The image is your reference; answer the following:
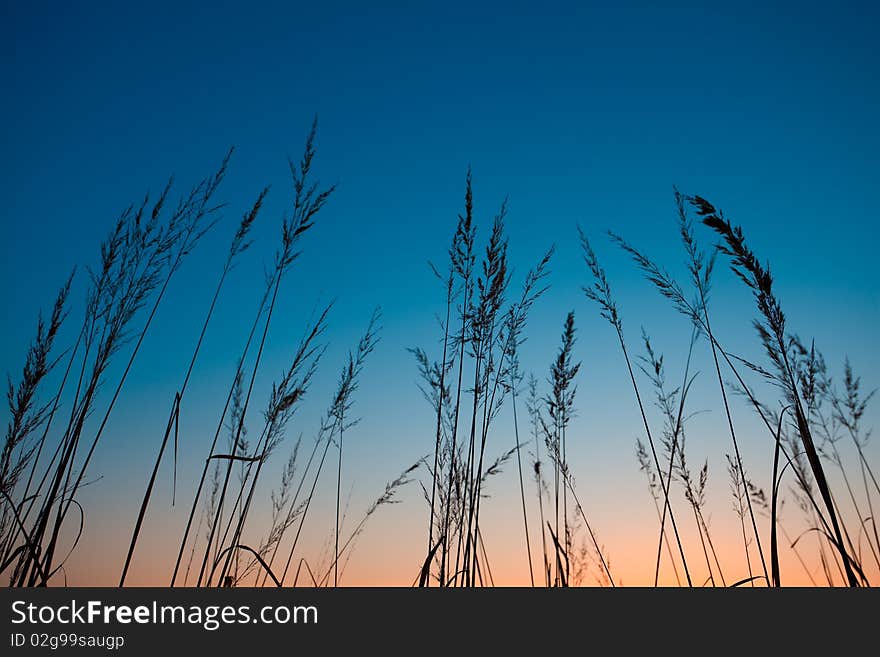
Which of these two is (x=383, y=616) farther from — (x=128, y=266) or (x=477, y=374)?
(x=128, y=266)

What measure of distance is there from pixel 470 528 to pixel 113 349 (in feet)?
5.19

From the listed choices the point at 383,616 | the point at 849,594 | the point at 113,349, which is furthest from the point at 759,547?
the point at 113,349

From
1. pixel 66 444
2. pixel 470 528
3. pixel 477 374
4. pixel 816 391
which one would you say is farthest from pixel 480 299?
pixel 66 444

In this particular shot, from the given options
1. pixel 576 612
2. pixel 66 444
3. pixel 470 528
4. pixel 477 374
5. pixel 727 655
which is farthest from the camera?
pixel 477 374

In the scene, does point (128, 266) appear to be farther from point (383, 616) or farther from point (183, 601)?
point (383, 616)

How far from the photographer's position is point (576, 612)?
974 mm

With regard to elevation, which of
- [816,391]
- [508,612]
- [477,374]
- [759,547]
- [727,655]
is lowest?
[727,655]

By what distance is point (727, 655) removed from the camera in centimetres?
86

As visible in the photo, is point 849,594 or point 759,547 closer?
point 849,594

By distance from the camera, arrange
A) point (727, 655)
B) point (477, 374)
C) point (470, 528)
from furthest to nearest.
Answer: point (477, 374)
point (470, 528)
point (727, 655)

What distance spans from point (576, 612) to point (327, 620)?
445 millimetres

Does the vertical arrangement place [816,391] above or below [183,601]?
above

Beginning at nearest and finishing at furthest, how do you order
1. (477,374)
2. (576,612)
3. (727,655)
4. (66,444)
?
1. (727,655)
2. (576,612)
3. (66,444)
4. (477,374)

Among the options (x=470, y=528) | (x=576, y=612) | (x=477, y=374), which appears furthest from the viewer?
(x=477, y=374)
